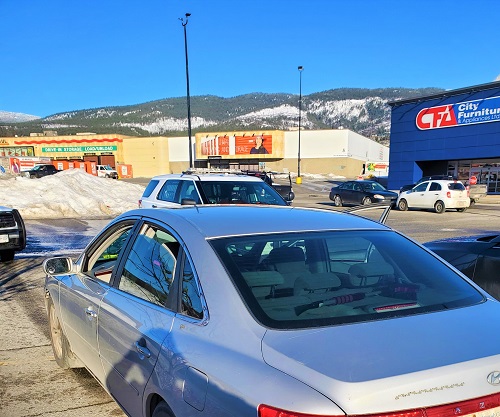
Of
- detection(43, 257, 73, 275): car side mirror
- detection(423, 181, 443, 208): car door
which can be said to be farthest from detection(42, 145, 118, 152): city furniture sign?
detection(43, 257, 73, 275): car side mirror

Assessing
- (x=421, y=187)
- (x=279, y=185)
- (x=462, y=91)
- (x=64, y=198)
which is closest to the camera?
(x=64, y=198)

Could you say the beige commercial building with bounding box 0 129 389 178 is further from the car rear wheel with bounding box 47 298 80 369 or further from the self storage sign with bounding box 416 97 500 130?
Result: the car rear wheel with bounding box 47 298 80 369

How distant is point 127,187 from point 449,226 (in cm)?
1732

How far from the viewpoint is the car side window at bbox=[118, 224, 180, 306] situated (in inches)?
93.6

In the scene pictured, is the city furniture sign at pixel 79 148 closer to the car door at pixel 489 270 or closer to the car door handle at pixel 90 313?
the car door at pixel 489 270

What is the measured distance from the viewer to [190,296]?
211cm

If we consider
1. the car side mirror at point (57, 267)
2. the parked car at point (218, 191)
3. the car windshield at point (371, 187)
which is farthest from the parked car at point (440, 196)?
the car side mirror at point (57, 267)

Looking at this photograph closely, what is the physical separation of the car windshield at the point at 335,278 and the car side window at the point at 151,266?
37 centimetres

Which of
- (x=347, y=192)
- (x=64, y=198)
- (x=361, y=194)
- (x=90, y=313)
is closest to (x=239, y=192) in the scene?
(x=90, y=313)

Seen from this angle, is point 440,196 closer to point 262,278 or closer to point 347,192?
point 347,192

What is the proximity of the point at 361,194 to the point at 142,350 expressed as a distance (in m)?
22.5

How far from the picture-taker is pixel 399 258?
8.61ft

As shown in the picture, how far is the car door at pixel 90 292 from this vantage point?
297 centimetres

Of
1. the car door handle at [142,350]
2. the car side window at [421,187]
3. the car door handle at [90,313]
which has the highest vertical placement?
the car door handle at [142,350]
